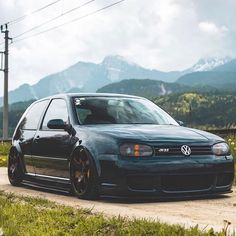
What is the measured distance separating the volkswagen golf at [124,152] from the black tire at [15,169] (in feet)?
3.02

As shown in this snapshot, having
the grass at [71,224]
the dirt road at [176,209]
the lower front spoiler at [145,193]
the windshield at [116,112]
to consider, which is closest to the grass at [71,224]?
the grass at [71,224]

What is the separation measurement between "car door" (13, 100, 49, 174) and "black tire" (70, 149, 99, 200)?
162 centimetres

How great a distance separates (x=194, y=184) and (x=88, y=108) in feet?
6.34

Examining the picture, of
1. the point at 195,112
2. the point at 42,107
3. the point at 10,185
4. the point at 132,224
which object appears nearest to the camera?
the point at 132,224

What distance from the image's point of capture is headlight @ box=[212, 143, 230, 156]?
22.0 ft

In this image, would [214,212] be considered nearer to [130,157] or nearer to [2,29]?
[130,157]

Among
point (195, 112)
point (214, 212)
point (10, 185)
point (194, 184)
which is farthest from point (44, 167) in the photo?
point (195, 112)

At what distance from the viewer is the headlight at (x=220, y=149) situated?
22.0 feet

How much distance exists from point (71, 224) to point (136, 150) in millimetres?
1896

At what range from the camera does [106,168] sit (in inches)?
253

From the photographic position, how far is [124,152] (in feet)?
20.8

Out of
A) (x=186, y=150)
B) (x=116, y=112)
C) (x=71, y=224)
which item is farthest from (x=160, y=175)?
(x=71, y=224)

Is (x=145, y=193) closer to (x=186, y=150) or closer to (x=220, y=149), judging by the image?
(x=186, y=150)

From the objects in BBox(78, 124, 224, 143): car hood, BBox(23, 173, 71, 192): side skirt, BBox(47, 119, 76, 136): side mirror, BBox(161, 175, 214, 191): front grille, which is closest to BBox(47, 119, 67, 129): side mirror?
BBox(47, 119, 76, 136): side mirror
